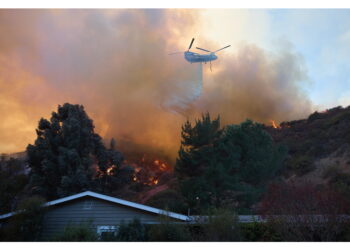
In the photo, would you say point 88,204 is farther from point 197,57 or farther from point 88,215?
point 197,57

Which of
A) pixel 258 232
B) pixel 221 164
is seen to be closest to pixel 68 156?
pixel 221 164

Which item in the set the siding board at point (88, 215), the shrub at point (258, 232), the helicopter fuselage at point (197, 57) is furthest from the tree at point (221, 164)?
the helicopter fuselage at point (197, 57)

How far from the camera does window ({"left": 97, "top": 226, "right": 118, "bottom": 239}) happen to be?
15.4m

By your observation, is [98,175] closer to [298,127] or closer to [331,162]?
[331,162]

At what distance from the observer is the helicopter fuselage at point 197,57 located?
41.2m

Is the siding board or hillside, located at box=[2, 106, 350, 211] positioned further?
hillside, located at box=[2, 106, 350, 211]

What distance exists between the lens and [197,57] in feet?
138

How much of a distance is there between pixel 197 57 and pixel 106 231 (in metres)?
30.2

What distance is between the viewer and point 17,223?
54.2ft

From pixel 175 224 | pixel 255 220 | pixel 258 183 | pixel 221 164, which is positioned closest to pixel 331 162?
pixel 258 183

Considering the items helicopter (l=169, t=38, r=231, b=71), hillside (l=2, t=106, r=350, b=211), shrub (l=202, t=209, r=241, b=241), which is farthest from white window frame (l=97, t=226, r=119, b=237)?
helicopter (l=169, t=38, r=231, b=71)

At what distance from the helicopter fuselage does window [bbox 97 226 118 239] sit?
2900 cm

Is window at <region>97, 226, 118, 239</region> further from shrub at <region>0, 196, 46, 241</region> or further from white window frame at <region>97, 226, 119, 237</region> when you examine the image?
shrub at <region>0, 196, 46, 241</region>

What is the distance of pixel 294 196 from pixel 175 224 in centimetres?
544
